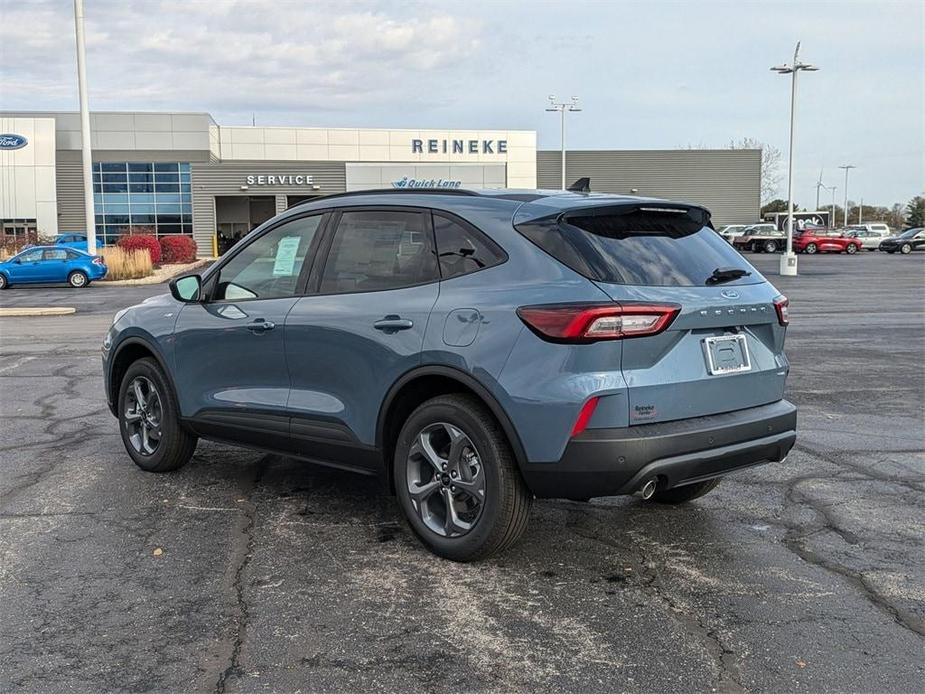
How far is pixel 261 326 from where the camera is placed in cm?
534

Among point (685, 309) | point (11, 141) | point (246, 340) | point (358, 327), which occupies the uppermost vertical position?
point (11, 141)

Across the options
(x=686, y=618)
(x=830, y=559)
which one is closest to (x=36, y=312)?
(x=830, y=559)

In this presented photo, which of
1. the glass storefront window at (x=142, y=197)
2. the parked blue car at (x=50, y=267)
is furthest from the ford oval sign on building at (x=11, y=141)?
the parked blue car at (x=50, y=267)

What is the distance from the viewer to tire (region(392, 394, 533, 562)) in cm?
427

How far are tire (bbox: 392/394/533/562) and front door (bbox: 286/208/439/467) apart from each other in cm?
25

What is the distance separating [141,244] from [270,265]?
35887 millimetres

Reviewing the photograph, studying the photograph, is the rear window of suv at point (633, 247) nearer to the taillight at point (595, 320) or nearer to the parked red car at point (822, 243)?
the taillight at point (595, 320)

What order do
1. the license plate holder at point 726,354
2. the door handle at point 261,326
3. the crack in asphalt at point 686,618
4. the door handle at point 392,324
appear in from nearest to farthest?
the crack in asphalt at point 686,618, the license plate holder at point 726,354, the door handle at point 392,324, the door handle at point 261,326

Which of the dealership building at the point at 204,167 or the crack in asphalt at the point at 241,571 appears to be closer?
the crack in asphalt at the point at 241,571

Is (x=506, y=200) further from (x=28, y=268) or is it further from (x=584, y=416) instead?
(x=28, y=268)

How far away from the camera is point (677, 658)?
351 centimetres

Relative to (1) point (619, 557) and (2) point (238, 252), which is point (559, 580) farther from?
(2) point (238, 252)

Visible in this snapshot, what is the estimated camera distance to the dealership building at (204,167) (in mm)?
56094

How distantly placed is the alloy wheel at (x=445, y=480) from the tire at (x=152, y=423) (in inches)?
84.0
